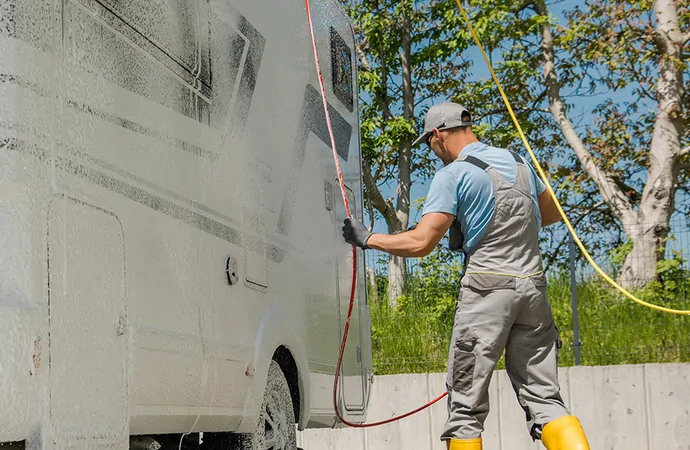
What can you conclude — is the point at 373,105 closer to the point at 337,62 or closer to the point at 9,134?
the point at 337,62

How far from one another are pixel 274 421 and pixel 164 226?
5.35 ft

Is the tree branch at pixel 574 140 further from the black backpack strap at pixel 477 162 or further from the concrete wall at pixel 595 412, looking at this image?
the black backpack strap at pixel 477 162

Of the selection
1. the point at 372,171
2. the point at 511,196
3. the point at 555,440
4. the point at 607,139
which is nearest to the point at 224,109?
the point at 511,196

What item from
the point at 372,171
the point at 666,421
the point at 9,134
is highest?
the point at 372,171

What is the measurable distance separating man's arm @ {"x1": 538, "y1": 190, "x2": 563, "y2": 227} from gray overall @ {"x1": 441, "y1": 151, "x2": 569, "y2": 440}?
0.35 metres

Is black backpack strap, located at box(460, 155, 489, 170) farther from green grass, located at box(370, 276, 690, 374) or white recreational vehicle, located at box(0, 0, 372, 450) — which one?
green grass, located at box(370, 276, 690, 374)

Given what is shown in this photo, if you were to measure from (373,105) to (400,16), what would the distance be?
6.45 ft

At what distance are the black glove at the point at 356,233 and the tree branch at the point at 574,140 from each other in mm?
14945

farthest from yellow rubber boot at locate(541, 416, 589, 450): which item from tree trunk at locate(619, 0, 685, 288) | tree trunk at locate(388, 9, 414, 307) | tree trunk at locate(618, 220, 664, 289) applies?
tree trunk at locate(388, 9, 414, 307)

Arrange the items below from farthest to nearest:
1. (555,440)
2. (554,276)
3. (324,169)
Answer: (554,276) → (324,169) → (555,440)

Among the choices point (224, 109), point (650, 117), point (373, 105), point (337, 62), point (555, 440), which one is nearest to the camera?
point (224, 109)

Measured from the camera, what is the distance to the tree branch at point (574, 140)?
19.6 metres

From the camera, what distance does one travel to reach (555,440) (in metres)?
4.92

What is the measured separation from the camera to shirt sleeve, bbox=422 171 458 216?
5.02 meters
